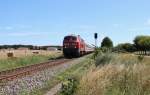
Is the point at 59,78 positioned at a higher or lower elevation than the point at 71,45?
lower

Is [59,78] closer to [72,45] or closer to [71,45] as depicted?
[72,45]

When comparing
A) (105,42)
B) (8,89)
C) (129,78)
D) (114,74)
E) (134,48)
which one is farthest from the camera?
(134,48)

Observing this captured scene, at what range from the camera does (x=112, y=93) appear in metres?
12.2

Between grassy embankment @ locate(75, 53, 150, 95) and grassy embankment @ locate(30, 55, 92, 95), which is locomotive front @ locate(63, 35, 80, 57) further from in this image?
grassy embankment @ locate(75, 53, 150, 95)

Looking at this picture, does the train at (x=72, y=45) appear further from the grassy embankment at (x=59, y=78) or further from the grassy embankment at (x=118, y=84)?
the grassy embankment at (x=118, y=84)

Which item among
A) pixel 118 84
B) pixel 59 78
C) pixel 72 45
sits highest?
pixel 72 45

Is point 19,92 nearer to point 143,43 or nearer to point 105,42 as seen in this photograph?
point 105,42

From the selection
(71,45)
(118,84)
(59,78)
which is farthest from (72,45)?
(118,84)

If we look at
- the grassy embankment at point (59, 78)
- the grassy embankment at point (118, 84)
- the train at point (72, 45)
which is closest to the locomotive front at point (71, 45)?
the train at point (72, 45)

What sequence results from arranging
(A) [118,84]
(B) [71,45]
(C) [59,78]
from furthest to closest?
1. (B) [71,45]
2. (C) [59,78]
3. (A) [118,84]

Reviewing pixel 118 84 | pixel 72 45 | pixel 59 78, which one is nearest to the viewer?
pixel 118 84

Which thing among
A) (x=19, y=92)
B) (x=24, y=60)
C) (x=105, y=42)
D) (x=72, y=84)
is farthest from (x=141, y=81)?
(x=105, y=42)

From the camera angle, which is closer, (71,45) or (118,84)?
(118,84)

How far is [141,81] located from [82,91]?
67.8 inches
